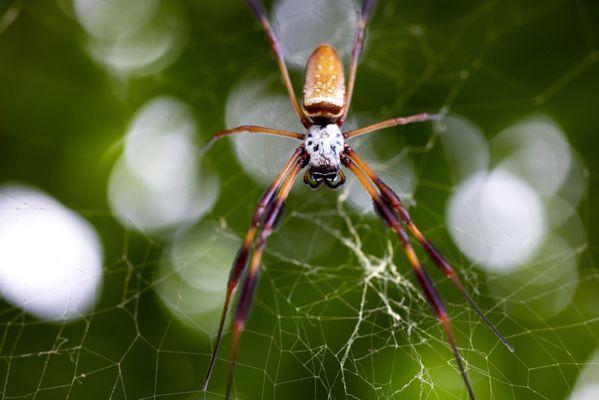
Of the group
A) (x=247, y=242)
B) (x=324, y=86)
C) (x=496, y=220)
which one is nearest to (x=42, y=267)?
(x=247, y=242)

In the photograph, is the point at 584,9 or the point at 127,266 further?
the point at 584,9

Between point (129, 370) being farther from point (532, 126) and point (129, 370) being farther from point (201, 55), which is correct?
point (532, 126)

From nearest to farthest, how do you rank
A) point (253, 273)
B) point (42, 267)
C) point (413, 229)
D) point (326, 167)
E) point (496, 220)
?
point (253, 273)
point (413, 229)
point (326, 167)
point (42, 267)
point (496, 220)

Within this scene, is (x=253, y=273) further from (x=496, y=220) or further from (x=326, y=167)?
(x=496, y=220)

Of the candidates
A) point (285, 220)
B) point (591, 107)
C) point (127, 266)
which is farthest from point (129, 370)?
point (591, 107)

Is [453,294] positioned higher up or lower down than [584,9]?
lower down

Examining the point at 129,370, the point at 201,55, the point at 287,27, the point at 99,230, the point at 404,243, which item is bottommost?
the point at 129,370

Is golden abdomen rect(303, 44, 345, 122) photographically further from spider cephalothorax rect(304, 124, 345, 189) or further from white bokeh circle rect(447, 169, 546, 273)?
white bokeh circle rect(447, 169, 546, 273)

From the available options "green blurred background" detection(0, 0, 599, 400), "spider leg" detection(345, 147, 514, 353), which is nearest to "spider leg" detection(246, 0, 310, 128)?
"spider leg" detection(345, 147, 514, 353)
